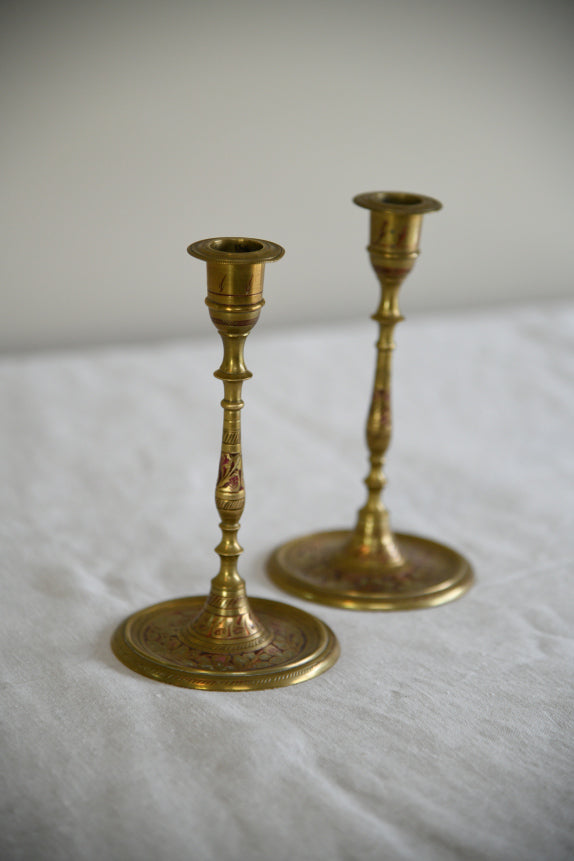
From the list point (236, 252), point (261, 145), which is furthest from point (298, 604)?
point (261, 145)

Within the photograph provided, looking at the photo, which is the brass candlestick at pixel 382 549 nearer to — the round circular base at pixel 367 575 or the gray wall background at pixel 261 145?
the round circular base at pixel 367 575

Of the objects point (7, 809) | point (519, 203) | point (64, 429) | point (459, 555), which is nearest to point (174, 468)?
point (64, 429)

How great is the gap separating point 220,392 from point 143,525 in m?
0.62

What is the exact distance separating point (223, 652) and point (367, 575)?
1.29 feet

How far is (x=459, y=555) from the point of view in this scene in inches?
78.2

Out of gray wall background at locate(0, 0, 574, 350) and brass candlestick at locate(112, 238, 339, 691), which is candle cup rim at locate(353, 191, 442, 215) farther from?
gray wall background at locate(0, 0, 574, 350)

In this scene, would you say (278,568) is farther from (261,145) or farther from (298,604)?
(261,145)

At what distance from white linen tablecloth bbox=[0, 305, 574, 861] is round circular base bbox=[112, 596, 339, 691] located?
0.10 feet

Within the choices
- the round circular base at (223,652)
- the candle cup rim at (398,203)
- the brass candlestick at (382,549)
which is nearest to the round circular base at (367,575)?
the brass candlestick at (382,549)

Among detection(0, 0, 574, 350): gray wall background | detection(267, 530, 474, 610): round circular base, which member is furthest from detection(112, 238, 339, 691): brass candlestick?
detection(0, 0, 574, 350): gray wall background

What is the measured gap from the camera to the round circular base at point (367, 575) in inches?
70.5

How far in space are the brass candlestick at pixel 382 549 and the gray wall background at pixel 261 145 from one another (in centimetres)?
103

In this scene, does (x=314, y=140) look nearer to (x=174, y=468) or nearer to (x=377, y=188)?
(x=377, y=188)

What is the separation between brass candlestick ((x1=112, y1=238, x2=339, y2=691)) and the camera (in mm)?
1398
